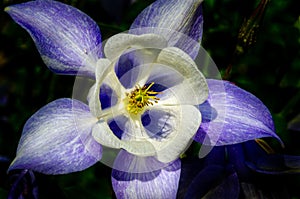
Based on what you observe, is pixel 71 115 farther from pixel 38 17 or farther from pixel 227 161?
pixel 227 161

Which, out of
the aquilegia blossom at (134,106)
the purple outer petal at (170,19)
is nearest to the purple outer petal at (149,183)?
the aquilegia blossom at (134,106)

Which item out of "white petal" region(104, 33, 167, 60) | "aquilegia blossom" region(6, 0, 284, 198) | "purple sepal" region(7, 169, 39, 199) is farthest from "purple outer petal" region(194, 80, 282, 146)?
"purple sepal" region(7, 169, 39, 199)

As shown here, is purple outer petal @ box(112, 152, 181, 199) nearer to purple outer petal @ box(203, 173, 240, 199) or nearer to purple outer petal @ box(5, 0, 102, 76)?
purple outer petal @ box(203, 173, 240, 199)

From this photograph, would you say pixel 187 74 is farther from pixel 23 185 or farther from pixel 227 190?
pixel 23 185

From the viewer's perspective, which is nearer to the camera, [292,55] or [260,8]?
[260,8]

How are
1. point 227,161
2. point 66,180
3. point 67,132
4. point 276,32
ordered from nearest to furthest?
point 67,132 → point 227,161 → point 66,180 → point 276,32

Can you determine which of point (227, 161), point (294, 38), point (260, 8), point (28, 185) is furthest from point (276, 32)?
point (28, 185)

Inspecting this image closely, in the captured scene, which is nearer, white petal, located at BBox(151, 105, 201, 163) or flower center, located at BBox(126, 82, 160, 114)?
white petal, located at BBox(151, 105, 201, 163)
